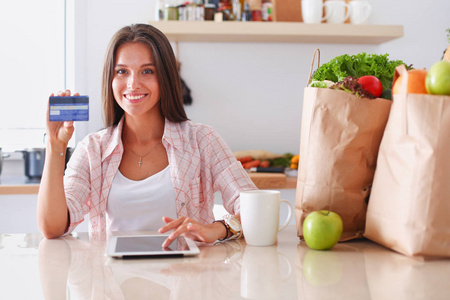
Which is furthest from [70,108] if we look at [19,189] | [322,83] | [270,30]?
[270,30]

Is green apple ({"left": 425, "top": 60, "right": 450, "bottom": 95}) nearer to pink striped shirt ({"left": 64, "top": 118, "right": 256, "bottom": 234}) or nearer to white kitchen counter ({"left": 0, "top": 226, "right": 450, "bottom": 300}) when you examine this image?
white kitchen counter ({"left": 0, "top": 226, "right": 450, "bottom": 300})

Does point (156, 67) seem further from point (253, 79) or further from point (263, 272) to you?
point (253, 79)

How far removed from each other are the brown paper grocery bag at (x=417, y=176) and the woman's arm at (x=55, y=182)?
771 millimetres

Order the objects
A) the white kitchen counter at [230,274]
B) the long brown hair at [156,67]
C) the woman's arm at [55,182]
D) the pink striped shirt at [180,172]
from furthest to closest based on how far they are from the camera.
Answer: the long brown hair at [156,67] < the pink striped shirt at [180,172] < the woman's arm at [55,182] < the white kitchen counter at [230,274]

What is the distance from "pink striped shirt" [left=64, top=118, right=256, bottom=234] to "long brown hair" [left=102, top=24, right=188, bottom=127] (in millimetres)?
51

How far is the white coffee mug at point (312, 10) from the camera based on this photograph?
10.4ft

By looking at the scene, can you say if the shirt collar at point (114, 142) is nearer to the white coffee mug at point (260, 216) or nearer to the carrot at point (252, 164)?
the white coffee mug at point (260, 216)

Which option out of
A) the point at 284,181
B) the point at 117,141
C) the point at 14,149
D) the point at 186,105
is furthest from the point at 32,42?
the point at 117,141

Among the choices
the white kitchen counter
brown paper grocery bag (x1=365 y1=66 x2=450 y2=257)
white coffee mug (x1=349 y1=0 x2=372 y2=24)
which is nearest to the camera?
the white kitchen counter

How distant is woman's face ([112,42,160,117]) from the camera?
5.46 ft

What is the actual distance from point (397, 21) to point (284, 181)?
1393 mm

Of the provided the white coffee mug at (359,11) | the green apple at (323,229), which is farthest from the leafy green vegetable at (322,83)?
the white coffee mug at (359,11)

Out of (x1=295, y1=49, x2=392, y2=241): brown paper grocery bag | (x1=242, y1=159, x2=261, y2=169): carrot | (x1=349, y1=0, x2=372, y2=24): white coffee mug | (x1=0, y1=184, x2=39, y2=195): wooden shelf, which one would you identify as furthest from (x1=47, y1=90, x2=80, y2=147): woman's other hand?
(x1=349, y1=0, x2=372, y2=24): white coffee mug

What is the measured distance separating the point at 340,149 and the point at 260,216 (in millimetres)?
223
